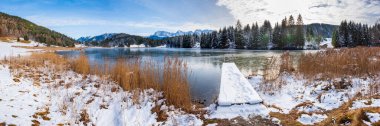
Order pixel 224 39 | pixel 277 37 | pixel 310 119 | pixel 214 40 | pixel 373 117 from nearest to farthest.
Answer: pixel 373 117
pixel 310 119
pixel 277 37
pixel 224 39
pixel 214 40

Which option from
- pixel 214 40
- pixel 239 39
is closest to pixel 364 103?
pixel 239 39

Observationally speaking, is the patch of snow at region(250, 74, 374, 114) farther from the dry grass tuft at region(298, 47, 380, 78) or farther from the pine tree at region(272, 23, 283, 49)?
the pine tree at region(272, 23, 283, 49)

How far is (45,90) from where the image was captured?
278 inches

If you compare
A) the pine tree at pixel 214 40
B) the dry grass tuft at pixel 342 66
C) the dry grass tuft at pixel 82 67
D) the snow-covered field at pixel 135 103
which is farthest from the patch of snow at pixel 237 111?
the pine tree at pixel 214 40

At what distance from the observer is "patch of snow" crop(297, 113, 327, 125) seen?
4789 millimetres

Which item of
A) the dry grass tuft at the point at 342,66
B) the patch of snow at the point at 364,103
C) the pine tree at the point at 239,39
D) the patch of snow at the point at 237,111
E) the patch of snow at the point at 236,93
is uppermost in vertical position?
the pine tree at the point at 239,39

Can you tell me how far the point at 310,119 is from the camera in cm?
492

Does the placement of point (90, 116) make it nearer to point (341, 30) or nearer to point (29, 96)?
point (29, 96)

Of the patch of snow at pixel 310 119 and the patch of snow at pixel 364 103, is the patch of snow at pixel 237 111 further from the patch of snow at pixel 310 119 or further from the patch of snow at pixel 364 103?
the patch of snow at pixel 364 103

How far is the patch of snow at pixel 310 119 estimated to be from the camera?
189 inches

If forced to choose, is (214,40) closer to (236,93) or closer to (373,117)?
(236,93)

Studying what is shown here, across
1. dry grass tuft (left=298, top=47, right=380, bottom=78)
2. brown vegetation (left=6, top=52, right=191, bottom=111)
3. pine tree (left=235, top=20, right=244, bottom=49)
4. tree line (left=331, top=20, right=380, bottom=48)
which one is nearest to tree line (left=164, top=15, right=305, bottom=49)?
pine tree (left=235, top=20, right=244, bottom=49)

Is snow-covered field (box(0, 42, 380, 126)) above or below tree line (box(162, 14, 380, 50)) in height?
below

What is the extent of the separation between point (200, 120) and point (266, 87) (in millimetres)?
4022
